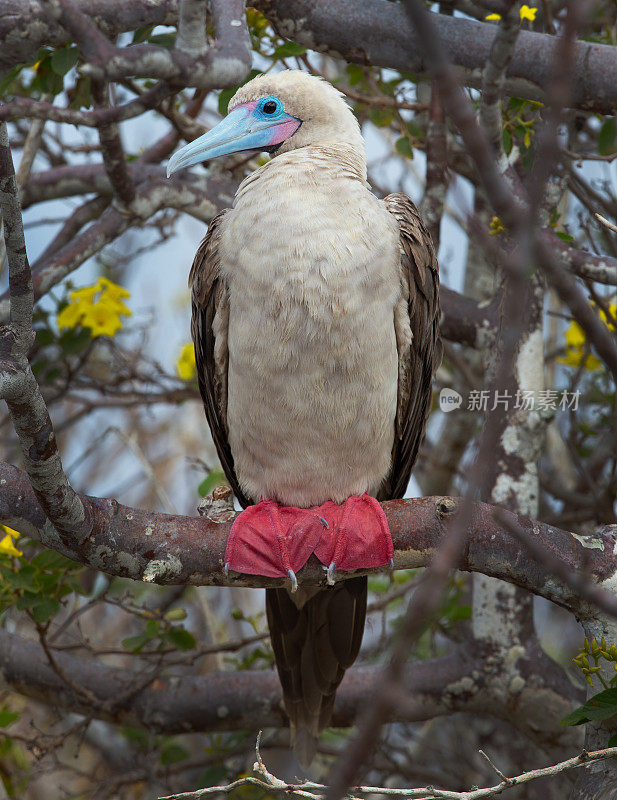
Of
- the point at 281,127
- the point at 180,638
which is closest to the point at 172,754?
the point at 180,638

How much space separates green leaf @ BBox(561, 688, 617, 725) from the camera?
90.2 inches

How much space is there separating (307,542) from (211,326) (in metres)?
0.95

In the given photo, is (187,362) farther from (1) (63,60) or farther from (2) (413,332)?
(1) (63,60)

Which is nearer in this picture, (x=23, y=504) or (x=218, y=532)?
(x=23, y=504)

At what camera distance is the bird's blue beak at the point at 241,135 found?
3.26 metres

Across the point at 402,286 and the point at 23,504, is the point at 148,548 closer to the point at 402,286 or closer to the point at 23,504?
the point at 23,504

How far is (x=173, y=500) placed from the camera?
648 cm

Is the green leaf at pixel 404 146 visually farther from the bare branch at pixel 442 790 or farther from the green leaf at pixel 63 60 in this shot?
the bare branch at pixel 442 790

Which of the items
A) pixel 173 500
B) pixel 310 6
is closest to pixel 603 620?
pixel 310 6

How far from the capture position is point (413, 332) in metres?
3.25

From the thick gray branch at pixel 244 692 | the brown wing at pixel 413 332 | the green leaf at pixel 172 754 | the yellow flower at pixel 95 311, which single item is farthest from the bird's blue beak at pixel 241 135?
the green leaf at pixel 172 754

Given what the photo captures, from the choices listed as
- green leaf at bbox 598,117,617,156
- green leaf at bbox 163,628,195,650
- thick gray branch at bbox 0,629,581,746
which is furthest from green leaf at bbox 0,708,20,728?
green leaf at bbox 598,117,617,156

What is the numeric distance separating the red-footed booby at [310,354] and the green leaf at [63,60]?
0.47 metres

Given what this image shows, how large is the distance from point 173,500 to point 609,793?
447cm
